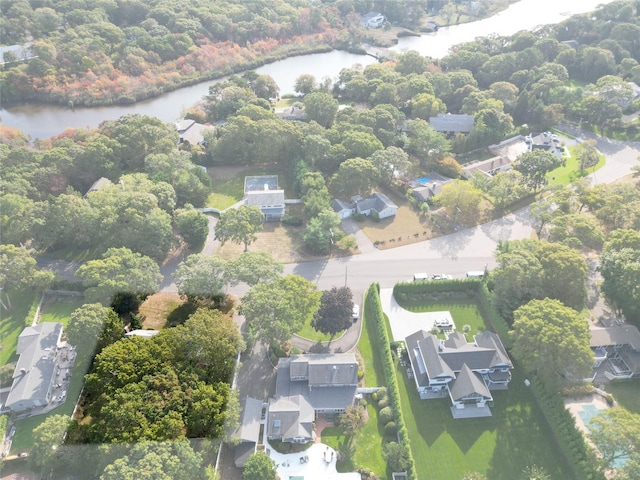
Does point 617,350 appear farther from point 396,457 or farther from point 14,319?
point 14,319

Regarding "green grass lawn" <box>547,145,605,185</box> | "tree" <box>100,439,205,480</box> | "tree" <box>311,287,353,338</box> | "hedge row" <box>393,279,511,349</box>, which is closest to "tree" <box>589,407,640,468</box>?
"hedge row" <box>393,279,511,349</box>

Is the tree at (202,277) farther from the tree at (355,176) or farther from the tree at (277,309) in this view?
the tree at (355,176)

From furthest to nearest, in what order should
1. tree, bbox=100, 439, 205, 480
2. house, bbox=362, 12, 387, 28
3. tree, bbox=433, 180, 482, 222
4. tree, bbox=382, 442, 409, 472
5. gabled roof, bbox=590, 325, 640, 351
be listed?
house, bbox=362, 12, 387, 28
tree, bbox=433, 180, 482, 222
gabled roof, bbox=590, 325, 640, 351
tree, bbox=382, 442, 409, 472
tree, bbox=100, 439, 205, 480

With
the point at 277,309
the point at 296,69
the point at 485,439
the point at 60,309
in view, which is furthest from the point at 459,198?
the point at 296,69

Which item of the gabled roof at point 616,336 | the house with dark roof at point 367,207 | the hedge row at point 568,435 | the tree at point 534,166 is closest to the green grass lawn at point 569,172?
the tree at point 534,166

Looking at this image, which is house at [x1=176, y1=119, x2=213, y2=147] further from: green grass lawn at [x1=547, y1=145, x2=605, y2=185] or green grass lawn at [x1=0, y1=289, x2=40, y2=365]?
green grass lawn at [x1=547, y1=145, x2=605, y2=185]

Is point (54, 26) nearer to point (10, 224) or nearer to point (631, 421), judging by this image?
point (10, 224)
